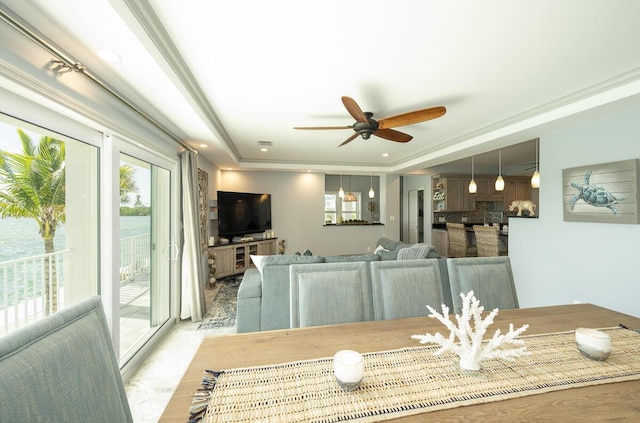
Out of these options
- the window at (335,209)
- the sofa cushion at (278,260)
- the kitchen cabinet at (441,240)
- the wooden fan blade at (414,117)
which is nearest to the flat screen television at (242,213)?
the window at (335,209)

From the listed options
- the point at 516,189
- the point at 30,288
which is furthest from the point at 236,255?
the point at 516,189

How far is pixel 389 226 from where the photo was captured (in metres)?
6.53

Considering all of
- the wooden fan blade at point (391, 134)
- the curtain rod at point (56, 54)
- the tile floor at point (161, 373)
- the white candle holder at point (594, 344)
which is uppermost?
the wooden fan blade at point (391, 134)

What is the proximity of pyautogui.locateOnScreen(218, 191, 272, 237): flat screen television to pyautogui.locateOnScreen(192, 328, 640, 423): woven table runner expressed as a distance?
440 centimetres

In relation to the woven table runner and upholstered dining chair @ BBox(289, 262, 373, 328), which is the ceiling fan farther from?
the woven table runner

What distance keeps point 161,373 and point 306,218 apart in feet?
14.8

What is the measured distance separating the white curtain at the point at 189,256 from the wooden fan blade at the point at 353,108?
2.17m

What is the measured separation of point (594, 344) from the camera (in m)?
1.00

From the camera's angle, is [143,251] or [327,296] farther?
[143,251]

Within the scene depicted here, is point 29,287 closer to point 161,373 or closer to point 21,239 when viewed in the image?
point 21,239

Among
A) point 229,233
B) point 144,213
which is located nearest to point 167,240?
point 144,213

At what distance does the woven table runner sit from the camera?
754mm

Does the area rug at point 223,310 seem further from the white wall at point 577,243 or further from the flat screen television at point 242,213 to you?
the white wall at point 577,243

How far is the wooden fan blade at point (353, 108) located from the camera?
2.02m
